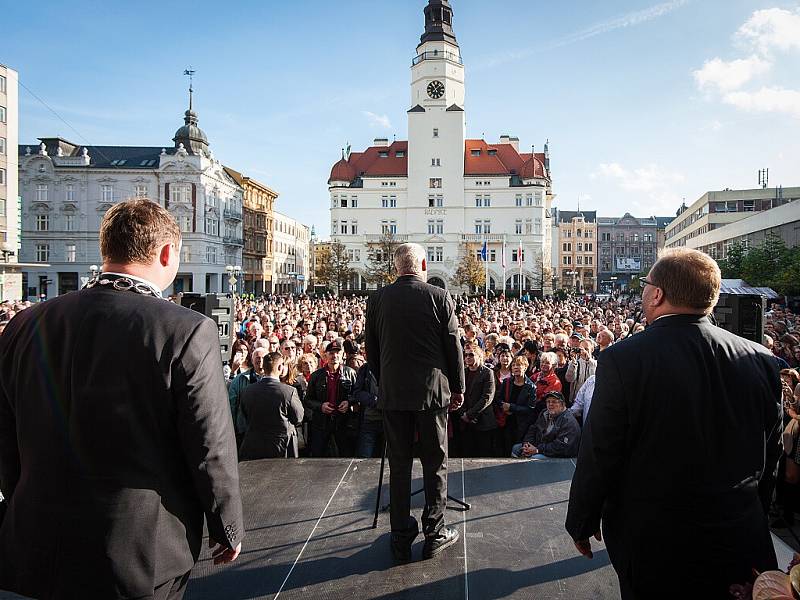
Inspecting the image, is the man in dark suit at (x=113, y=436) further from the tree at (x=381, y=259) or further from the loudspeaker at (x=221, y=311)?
the tree at (x=381, y=259)

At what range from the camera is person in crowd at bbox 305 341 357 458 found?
8039 mm

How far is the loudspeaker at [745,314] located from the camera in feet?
18.5

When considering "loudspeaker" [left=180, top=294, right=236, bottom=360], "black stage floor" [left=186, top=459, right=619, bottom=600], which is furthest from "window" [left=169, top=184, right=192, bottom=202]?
"black stage floor" [left=186, top=459, right=619, bottom=600]

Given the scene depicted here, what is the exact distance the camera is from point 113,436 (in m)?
2.20

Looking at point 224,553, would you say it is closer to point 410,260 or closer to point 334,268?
point 410,260

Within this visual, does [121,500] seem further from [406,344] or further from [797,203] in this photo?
[797,203]

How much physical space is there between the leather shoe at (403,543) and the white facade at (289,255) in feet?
274

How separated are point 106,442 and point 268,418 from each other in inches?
181

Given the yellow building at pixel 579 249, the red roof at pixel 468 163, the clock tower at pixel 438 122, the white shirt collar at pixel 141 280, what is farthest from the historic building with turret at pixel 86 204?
the yellow building at pixel 579 249

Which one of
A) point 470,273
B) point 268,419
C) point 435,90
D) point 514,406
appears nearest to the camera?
point 268,419

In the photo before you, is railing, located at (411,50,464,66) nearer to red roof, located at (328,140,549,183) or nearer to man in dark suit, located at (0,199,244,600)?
red roof, located at (328,140,549,183)

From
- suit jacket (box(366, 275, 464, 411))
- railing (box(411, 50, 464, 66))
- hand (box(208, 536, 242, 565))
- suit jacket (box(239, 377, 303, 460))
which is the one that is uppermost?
railing (box(411, 50, 464, 66))

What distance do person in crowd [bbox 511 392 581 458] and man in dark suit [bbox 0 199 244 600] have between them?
530cm

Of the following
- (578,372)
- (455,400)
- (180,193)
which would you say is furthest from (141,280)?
(180,193)
